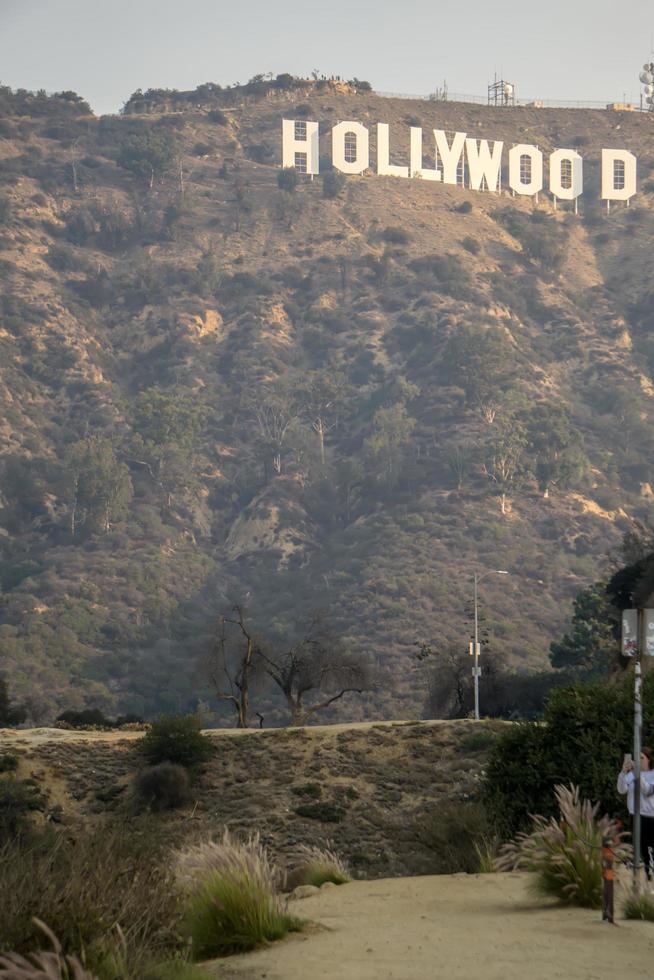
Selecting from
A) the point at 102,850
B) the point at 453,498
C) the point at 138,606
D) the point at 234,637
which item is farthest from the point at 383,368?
the point at 102,850

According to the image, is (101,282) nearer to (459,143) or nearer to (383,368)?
(383,368)

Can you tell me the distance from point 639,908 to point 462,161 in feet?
579

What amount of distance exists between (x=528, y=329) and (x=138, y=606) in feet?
208

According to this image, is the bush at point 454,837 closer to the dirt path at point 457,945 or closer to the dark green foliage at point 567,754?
the dark green foliage at point 567,754

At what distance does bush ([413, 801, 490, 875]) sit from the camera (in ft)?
74.2

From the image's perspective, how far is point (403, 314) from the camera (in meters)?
164

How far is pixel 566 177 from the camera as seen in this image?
188 meters

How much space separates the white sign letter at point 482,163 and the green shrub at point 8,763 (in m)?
137

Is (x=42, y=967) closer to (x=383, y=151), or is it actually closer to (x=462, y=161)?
(x=383, y=151)

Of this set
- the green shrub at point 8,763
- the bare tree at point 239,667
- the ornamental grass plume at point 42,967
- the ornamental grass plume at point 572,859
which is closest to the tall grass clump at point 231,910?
the ornamental grass plume at point 572,859

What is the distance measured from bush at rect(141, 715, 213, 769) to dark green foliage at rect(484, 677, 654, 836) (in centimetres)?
2745

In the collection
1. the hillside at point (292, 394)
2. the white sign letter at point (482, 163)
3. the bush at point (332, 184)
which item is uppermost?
the white sign letter at point (482, 163)

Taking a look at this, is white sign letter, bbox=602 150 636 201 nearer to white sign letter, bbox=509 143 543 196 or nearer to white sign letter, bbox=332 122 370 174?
white sign letter, bbox=509 143 543 196

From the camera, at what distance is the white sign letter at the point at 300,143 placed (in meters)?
169
